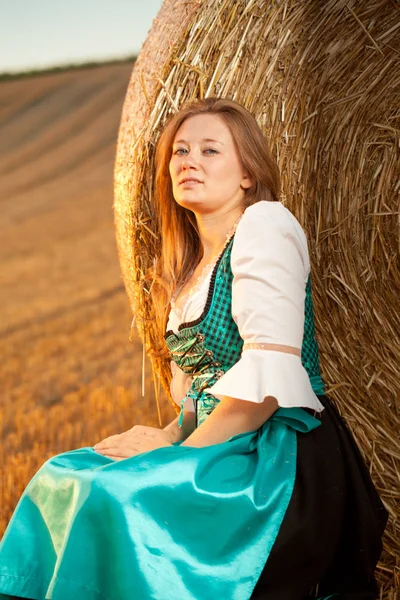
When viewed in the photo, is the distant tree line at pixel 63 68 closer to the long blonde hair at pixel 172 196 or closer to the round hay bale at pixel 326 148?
the round hay bale at pixel 326 148

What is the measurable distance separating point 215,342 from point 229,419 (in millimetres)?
197

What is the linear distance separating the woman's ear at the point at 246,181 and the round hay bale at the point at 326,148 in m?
0.36

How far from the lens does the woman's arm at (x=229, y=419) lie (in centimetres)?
174

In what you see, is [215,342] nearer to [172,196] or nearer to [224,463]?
[224,463]

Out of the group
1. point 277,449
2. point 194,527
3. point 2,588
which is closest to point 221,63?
point 277,449

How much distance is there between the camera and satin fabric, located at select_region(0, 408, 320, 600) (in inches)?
60.9

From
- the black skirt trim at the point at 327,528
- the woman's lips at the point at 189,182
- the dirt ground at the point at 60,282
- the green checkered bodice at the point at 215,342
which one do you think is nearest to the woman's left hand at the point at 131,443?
the green checkered bodice at the point at 215,342

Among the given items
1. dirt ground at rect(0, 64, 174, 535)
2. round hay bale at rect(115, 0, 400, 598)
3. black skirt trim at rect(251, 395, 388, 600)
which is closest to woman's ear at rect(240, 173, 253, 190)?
round hay bale at rect(115, 0, 400, 598)

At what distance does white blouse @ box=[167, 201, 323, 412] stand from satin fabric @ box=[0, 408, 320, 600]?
13 cm

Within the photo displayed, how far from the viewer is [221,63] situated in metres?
2.23

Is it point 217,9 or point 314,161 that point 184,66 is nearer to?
point 217,9

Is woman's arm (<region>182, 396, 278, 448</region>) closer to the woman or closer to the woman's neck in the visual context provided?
the woman

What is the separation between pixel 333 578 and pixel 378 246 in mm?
1006

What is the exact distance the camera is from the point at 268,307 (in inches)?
67.1
